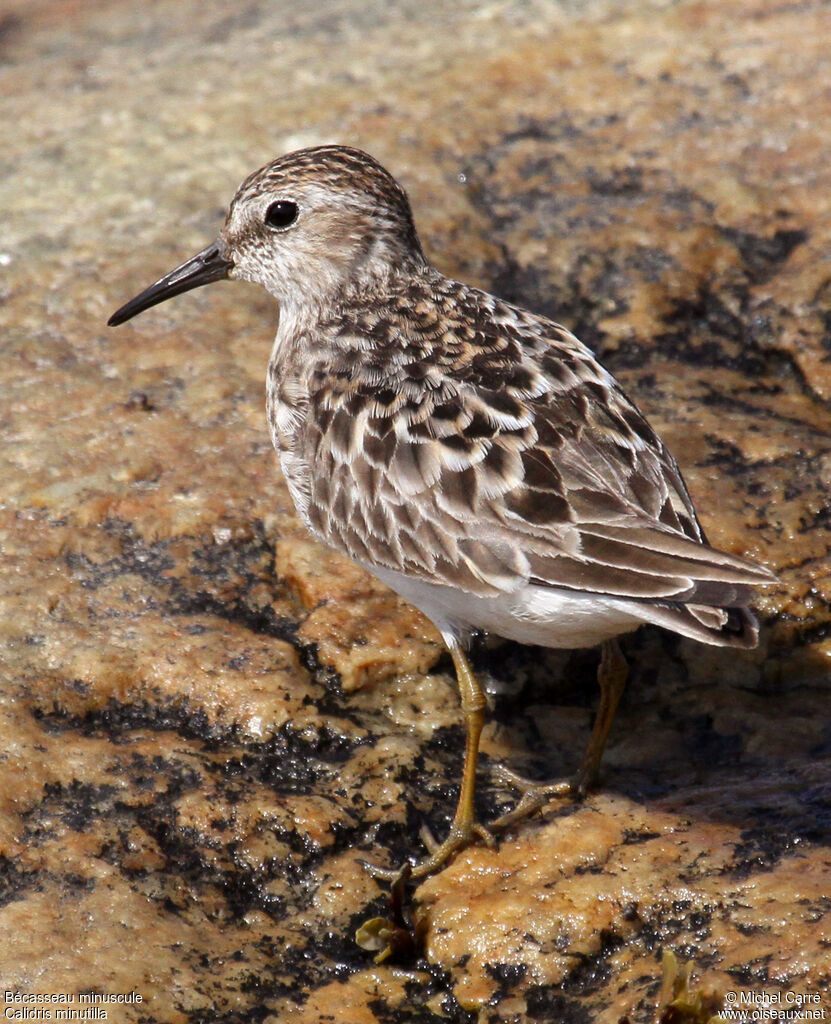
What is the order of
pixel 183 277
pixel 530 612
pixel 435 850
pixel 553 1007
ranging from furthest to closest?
pixel 183 277, pixel 435 850, pixel 530 612, pixel 553 1007

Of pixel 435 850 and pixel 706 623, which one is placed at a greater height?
pixel 706 623

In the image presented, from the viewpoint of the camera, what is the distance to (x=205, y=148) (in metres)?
7.41

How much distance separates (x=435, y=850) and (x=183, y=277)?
290cm

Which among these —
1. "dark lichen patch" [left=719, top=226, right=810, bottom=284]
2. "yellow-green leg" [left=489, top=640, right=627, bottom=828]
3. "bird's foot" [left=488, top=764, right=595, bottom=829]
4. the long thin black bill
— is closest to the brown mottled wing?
"yellow-green leg" [left=489, top=640, right=627, bottom=828]

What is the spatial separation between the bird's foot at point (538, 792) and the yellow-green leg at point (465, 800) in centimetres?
11

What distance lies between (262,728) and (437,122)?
4319mm

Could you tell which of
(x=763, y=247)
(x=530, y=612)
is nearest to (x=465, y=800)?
(x=530, y=612)

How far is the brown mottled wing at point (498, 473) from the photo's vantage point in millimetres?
4055

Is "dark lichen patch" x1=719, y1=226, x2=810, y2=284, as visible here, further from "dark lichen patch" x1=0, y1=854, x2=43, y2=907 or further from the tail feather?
"dark lichen patch" x1=0, y1=854, x2=43, y2=907

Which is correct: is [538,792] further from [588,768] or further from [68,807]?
[68,807]

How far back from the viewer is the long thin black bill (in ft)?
18.9

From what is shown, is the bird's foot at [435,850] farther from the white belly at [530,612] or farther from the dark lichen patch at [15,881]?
the dark lichen patch at [15,881]

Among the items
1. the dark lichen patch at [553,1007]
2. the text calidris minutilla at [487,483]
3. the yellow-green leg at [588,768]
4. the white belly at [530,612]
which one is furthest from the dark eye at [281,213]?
the dark lichen patch at [553,1007]

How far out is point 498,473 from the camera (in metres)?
4.33
